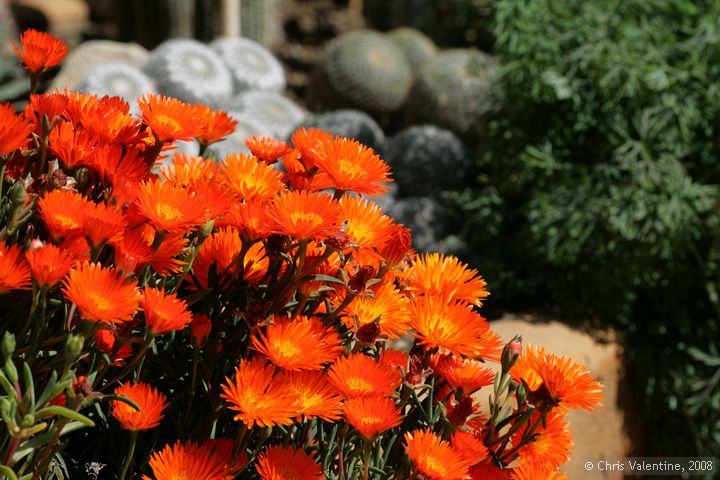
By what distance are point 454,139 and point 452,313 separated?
3.36 meters

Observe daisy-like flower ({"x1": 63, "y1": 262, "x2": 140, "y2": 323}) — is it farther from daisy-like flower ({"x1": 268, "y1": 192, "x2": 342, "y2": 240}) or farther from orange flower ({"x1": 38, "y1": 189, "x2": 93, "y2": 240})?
daisy-like flower ({"x1": 268, "y1": 192, "x2": 342, "y2": 240})

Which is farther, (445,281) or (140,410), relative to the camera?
(445,281)

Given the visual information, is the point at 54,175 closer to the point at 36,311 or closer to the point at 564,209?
the point at 36,311

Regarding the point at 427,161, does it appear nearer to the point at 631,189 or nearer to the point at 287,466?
the point at 631,189

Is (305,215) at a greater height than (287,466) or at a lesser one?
greater

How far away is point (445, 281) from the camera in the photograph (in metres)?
0.94

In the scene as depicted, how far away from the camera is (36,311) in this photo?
78 centimetres

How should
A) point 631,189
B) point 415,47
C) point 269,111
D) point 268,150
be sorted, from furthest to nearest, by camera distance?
point 415,47 → point 269,111 → point 631,189 → point 268,150

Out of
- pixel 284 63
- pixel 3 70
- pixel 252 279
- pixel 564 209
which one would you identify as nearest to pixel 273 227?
pixel 252 279

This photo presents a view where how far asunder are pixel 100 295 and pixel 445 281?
39cm

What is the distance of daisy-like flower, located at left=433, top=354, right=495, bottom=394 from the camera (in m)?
0.89

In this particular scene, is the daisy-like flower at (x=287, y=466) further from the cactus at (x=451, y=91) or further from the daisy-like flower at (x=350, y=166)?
the cactus at (x=451, y=91)

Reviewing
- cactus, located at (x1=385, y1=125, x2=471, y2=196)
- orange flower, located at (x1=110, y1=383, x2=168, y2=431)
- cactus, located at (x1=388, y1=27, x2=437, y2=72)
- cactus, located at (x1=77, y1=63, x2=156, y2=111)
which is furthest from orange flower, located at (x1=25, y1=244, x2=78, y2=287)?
cactus, located at (x1=388, y1=27, x2=437, y2=72)

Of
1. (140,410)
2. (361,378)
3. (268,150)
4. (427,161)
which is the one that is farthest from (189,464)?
(427,161)
